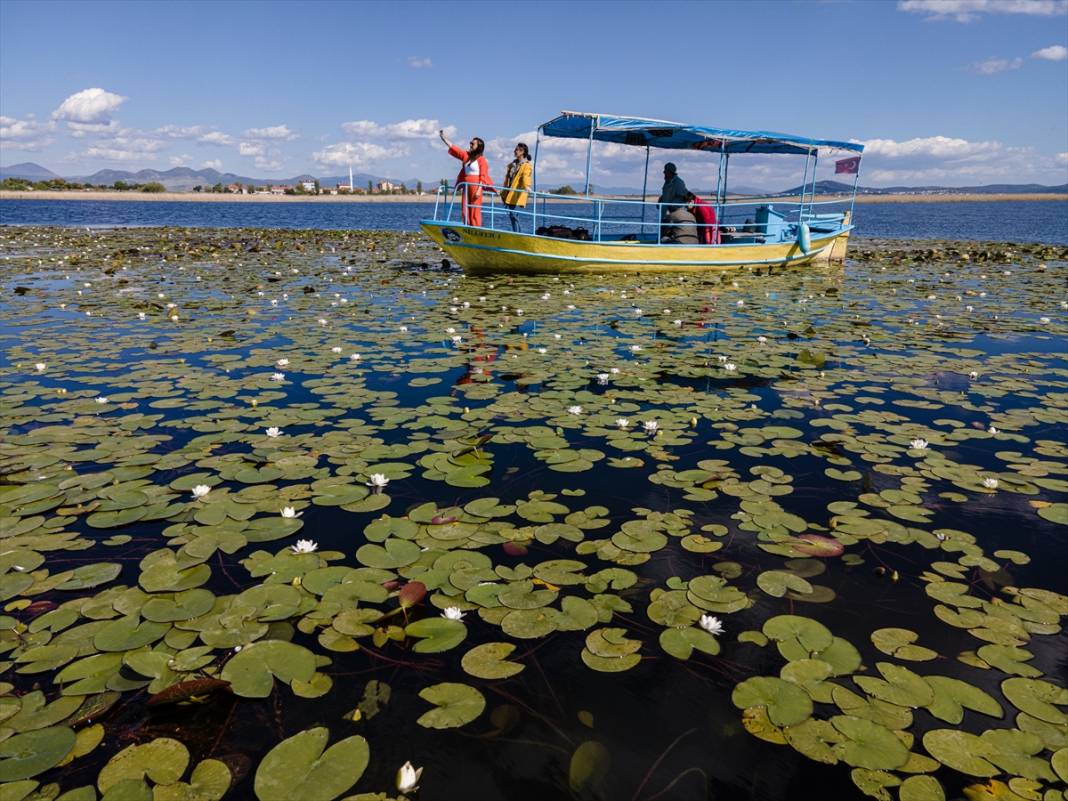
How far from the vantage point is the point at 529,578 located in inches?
109

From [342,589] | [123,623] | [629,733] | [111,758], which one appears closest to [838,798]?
[629,733]

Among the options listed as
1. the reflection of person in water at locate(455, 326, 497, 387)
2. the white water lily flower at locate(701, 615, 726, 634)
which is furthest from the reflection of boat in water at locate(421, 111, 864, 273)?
the white water lily flower at locate(701, 615, 726, 634)

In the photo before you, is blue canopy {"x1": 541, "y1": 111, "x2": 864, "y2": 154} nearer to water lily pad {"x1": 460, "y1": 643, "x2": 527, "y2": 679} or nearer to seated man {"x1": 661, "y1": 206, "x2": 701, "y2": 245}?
seated man {"x1": 661, "y1": 206, "x2": 701, "y2": 245}

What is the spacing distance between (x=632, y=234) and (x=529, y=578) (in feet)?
44.6

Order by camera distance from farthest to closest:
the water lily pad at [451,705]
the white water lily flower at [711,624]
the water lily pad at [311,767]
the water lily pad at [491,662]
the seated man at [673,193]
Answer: the seated man at [673,193] → the white water lily flower at [711,624] → the water lily pad at [491,662] → the water lily pad at [451,705] → the water lily pad at [311,767]

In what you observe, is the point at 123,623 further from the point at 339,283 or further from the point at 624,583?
the point at 339,283

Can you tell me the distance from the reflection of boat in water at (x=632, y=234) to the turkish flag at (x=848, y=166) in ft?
0.08

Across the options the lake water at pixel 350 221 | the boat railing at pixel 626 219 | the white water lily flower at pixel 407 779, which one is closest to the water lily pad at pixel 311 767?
the white water lily flower at pixel 407 779

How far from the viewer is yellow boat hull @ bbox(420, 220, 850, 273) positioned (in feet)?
41.9

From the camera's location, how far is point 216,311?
9203 mm

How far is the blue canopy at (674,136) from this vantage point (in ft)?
39.5

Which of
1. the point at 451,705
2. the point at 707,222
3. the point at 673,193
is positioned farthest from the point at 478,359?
the point at 707,222

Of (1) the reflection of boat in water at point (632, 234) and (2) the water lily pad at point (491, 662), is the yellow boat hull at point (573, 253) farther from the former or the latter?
(2) the water lily pad at point (491, 662)

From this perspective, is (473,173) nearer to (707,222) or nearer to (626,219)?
(626,219)
